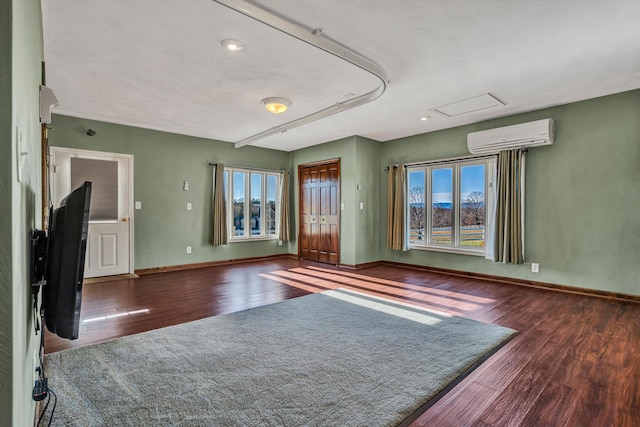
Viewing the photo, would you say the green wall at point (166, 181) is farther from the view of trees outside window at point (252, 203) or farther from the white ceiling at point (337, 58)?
the white ceiling at point (337, 58)

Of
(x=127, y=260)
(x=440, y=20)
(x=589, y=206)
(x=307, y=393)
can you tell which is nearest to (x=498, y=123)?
(x=589, y=206)

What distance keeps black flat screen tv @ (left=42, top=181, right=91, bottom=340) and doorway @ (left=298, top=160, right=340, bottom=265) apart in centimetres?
544

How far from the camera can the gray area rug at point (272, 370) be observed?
70.4 inches

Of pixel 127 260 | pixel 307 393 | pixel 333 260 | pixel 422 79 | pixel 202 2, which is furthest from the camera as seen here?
pixel 333 260

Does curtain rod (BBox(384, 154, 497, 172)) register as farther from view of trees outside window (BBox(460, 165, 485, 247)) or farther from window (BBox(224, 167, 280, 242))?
window (BBox(224, 167, 280, 242))

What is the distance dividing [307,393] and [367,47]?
2.80m

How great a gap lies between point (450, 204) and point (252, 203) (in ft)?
13.4

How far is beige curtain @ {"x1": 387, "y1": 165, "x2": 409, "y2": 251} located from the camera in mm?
6234

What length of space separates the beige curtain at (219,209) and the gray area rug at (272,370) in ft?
10.7

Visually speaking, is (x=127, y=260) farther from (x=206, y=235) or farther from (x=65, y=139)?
(x=65, y=139)

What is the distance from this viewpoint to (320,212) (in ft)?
23.1

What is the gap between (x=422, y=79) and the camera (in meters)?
3.64

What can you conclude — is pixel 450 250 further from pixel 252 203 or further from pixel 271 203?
pixel 252 203

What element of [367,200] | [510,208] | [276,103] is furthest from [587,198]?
[276,103]
